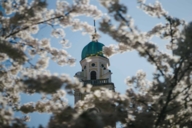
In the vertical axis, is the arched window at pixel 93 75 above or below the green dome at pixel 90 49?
below

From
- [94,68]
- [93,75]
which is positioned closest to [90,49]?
[94,68]

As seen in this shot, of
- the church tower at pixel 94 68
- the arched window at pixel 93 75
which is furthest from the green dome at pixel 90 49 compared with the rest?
the arched window at pixel 93 75

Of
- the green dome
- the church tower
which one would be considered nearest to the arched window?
the church tower

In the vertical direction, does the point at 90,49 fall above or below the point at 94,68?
above

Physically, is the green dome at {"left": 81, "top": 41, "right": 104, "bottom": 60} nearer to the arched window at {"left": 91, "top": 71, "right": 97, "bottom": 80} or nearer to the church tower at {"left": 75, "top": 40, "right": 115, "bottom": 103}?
the church tower at {"left": 75, "top": 40, "right": 115, "bottom": 103}

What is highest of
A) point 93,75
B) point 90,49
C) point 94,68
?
point 90,49

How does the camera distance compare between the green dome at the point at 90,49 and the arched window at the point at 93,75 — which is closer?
the arched window at the point at 93,75

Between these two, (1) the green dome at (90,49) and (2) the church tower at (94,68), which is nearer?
(2) the church tower at (94,68)

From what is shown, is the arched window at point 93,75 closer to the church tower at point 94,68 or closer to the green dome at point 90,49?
the church tower at point 94,68

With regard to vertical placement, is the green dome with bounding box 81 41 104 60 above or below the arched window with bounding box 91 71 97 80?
above

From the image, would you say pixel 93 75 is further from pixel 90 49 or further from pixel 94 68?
pixel 90 49

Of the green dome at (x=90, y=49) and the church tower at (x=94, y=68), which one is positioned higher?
the green dome at (x=90, y=49)

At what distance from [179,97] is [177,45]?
1.75 m

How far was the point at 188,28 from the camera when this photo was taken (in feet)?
23.2
